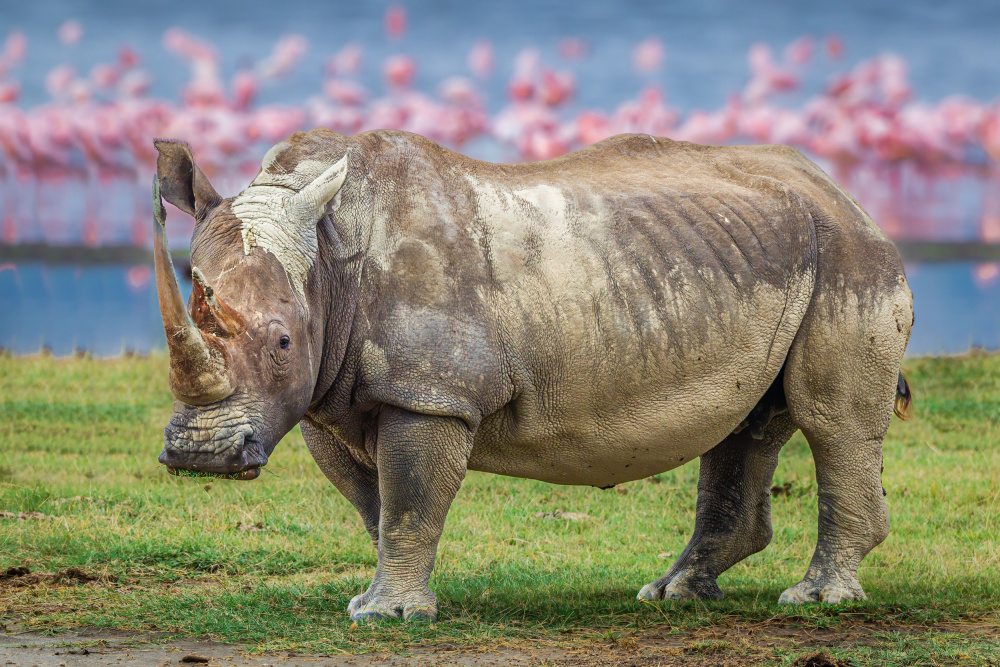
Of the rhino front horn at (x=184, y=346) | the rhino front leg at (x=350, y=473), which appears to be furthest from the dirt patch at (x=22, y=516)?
the rhino front horn at (x=184, y=346)

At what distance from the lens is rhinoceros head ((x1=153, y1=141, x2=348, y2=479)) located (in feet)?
16.9

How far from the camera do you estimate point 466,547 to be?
25.8ft

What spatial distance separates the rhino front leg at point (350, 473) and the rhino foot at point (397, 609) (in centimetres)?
61

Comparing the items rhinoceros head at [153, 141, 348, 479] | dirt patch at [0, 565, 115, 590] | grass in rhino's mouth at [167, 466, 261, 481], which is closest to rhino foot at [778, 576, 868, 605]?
rhinoceros head at [153, 141, 348, 479]

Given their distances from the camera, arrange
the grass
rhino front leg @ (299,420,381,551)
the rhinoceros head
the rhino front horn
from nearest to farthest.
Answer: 1. the rhino front horn
2. the rhinoceros head
3. the grass
4. rhino front leg @ (299,420,381,551)

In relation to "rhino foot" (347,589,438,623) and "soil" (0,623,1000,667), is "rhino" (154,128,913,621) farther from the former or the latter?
"soil" (0,623,1000,667)

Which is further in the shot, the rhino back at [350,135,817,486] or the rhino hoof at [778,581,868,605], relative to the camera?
the rhino hoof at [778,581,868,605]

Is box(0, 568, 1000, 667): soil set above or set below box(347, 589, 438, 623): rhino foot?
below

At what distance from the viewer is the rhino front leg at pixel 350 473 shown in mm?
6430

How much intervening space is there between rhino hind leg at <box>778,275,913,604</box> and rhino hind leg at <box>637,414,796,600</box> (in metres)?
0.38

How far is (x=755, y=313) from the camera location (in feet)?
20.9

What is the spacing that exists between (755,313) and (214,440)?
106 inches

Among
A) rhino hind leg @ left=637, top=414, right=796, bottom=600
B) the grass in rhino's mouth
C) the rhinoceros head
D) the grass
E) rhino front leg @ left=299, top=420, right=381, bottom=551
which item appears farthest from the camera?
rhino hind leg @ left=637, top=414, right=796, bottom=600

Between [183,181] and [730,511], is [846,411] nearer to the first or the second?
[730,511]
